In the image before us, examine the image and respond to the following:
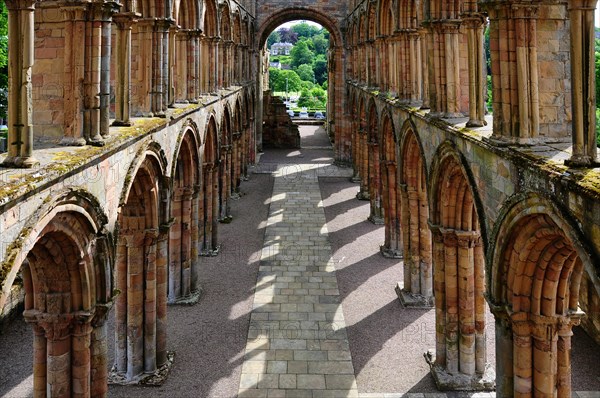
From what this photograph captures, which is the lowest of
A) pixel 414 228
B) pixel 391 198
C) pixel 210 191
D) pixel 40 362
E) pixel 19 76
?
pixel 40 362

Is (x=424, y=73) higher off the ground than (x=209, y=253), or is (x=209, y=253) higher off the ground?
(x=424, y=73)

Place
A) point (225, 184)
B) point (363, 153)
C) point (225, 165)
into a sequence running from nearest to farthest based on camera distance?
1. point (225, 184)
2. point (225, 165)
3. point (363, 153)

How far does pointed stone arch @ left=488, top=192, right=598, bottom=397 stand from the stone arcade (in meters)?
0.03

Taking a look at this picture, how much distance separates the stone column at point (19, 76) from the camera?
6.62 metres

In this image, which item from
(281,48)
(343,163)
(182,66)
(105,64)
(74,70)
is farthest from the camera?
(281,48)

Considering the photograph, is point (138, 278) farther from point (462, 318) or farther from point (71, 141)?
point (462, 318)

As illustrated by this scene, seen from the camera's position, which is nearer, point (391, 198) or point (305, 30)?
point (391, 198)

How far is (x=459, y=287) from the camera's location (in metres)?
11.7

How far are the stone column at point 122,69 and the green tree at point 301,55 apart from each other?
123795 mm

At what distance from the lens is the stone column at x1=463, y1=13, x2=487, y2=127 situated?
10.5m

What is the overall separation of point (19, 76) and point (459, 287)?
30.7 feet

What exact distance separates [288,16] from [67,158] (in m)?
31.5

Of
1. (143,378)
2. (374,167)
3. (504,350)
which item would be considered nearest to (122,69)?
(143,378)

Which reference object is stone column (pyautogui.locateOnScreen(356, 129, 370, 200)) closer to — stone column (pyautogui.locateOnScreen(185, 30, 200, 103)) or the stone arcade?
the stone arcade
